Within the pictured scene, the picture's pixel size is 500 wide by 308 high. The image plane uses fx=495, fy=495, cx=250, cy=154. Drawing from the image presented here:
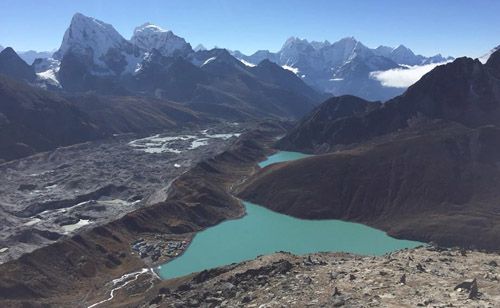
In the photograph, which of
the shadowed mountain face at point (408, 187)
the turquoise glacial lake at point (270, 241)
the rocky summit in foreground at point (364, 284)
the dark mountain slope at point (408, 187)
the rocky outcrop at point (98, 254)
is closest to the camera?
the rocky summit in foreground at point (364, 284)

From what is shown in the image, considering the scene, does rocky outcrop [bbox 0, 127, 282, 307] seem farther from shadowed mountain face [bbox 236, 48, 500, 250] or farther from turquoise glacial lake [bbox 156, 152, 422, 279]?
shadowed mountain face [bbox 236, 48, 500, 250]

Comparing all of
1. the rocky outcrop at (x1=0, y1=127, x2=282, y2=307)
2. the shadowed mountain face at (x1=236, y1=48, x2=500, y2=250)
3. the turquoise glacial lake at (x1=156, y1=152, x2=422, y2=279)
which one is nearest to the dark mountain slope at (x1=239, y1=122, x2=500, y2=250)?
the shadowed mountain face at (x1=236, y1=48, x2=500, y2=250)

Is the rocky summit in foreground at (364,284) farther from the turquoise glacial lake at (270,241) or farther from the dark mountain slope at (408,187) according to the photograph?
the dark mountain slope at (408,187)

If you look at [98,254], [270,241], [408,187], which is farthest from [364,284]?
[408,187]

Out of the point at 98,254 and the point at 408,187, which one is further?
the point at 408,187

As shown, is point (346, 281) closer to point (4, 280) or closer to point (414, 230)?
point (4, 280)

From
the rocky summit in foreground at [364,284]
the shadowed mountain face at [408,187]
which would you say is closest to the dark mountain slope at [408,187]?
the shadowed mountain face at [408,187]

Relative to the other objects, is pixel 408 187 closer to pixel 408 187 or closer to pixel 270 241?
pixel 408 187

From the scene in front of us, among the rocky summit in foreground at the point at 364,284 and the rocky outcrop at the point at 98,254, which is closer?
the rocky summit in foreground at the point at 364,284
